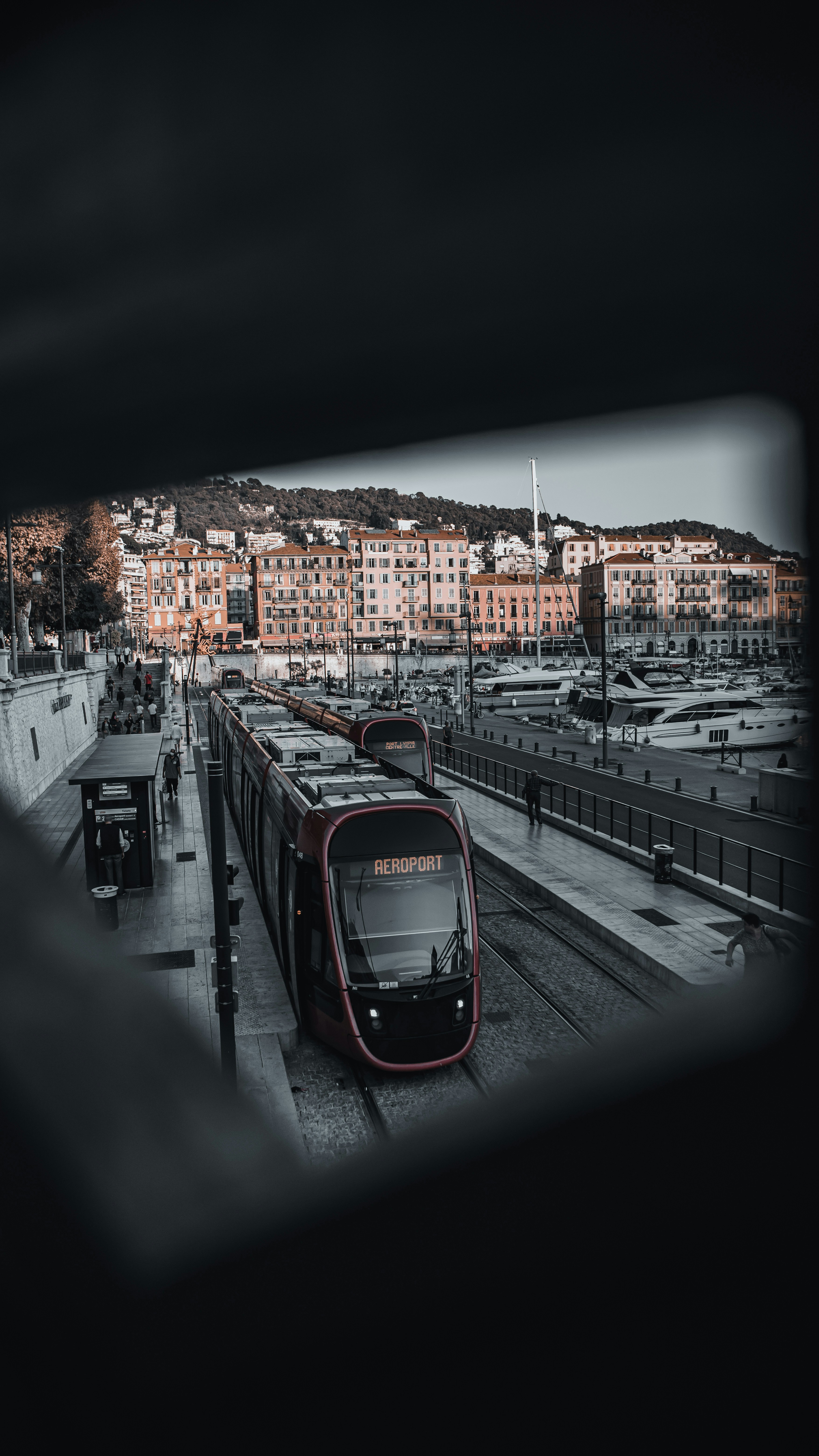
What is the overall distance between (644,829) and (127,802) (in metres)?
9.44

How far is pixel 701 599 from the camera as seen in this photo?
262cm

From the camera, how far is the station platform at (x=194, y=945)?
2.11 m

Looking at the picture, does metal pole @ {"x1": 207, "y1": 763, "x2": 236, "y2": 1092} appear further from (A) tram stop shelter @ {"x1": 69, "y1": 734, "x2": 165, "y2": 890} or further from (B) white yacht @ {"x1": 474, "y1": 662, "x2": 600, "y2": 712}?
(B) white yacht @ {"x1": 474, "y1": 662, "x2": 600, "y2": 712}

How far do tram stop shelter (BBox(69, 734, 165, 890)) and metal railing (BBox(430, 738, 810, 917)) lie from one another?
7.38 m

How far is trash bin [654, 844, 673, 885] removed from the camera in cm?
1412

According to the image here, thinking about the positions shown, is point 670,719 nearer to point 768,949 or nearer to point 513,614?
point 768,949

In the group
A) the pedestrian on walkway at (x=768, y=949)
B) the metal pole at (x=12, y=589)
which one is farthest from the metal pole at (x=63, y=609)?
the pedestrian on walkway at (x=768, y=949)

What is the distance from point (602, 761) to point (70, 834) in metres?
23.2

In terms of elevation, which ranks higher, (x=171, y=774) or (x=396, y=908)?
(x=396, y=908)

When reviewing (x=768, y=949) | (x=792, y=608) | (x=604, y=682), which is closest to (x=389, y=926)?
(x=768, y=949)

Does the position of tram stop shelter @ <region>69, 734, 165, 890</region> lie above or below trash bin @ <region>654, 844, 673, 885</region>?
above

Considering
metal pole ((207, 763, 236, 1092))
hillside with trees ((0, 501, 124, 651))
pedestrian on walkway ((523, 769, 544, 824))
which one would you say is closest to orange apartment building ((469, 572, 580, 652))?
hillside with trees ((0, 501, 124, 651))

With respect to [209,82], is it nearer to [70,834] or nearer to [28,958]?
[28,958]

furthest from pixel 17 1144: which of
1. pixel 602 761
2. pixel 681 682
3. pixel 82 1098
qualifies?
pixel 681 682
